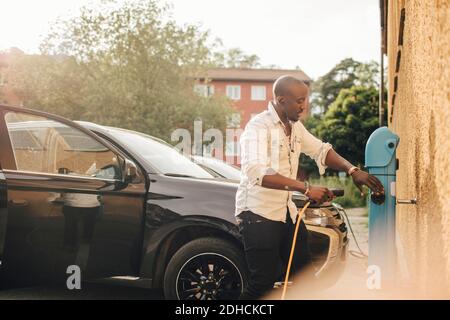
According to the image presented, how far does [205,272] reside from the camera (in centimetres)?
438

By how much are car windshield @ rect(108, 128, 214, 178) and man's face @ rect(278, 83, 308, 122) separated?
68.2 inches

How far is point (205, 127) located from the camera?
1238 inches

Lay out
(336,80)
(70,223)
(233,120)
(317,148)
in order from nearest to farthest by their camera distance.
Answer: (317,148), (70,223), (233,120), (336,80)

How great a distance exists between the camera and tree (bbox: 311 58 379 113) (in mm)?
64194

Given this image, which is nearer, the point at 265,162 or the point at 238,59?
the point at 265,162

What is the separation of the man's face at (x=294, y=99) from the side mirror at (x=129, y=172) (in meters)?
1.70

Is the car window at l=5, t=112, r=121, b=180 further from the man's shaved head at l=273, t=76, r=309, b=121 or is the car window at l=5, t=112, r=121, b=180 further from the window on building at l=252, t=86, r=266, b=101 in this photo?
the window on building at l=252, t=86, r=266, b=101

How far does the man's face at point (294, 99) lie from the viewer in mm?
3236

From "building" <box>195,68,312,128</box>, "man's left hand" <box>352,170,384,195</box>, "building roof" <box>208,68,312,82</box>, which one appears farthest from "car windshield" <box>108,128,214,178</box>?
"building" <box>195,68,312,128</box>

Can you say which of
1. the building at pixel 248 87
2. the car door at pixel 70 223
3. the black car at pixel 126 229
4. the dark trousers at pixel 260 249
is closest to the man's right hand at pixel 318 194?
the dark trousers at pixel 260 249

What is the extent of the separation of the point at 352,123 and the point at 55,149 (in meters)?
38.8

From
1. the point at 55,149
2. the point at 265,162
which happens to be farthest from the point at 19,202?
the point at 265,162

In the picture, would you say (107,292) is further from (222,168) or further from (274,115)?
(274,115)

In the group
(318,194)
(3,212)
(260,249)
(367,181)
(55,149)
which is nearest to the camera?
(318,194)
